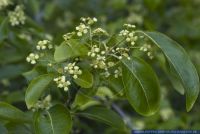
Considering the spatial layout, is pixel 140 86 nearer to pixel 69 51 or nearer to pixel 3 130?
pixel 69 51

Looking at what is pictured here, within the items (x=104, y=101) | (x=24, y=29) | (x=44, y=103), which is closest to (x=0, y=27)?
→ (x=24, y=29)

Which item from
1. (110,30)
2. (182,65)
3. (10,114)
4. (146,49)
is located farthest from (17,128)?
(110,30)

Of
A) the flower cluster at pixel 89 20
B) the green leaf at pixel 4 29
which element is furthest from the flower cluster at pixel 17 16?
the flower cluster at pixel 89 20

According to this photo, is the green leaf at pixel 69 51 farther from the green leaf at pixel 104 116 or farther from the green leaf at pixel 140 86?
the green leaf at pixel 104 116

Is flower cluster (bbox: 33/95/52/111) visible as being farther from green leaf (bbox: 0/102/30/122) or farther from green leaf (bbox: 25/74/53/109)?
green leaf (bbox: 25/74/53/109)

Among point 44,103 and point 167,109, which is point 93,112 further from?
point 167,109
